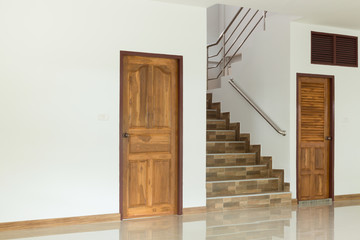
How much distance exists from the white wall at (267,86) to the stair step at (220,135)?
0.20 metres

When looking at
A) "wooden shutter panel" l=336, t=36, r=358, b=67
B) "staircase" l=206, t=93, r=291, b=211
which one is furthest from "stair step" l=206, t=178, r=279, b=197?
"wooden shutter panel" l=336, t=36, r=358, b=67

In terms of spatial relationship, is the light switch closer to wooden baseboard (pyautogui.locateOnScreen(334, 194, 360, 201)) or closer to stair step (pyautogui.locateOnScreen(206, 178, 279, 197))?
stair step (pyautogui.locateOnScreen(206, 178, 279, 197))

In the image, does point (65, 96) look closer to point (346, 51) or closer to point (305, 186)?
point (305, 186)

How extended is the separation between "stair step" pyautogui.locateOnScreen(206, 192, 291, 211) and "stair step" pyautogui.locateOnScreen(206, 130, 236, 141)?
1.46 meters

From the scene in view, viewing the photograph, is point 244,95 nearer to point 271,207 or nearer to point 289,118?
point 289,118

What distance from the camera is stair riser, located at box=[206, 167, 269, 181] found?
6789 millimetres

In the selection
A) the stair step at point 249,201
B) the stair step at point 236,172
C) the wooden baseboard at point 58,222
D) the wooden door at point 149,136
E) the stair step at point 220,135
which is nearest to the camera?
the wooden baseboard at point 58,222

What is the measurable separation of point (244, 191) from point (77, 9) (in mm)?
3526

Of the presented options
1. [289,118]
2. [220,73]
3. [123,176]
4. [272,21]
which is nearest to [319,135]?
[289,118]

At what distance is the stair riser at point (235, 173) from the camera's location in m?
6.79

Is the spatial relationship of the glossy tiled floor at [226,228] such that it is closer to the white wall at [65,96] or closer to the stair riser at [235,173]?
the white wall at [65,96]

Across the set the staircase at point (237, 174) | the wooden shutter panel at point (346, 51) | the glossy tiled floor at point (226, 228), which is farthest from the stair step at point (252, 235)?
the wooden shutter panel at point (346, 51)

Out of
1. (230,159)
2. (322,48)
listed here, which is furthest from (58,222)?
(322,48)

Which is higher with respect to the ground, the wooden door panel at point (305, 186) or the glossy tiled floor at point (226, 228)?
the wooden door panel at point (305, 186)
